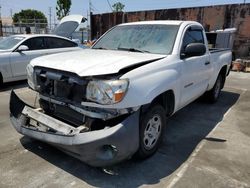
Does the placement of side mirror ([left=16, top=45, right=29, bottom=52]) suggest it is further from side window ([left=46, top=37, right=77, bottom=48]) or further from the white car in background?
side window ([left=46, top=37, right=77, bottom=48])

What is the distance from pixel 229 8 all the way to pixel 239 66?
193 inches

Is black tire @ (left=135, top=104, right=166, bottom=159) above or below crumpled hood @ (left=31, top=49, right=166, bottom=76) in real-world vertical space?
below

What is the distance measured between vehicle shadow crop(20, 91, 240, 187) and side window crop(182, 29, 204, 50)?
1.49m

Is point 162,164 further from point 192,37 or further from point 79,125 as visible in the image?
point 192,37

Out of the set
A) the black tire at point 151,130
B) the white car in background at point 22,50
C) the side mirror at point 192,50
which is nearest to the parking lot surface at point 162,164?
the black tire at point 151,130

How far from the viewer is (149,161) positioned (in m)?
3.58

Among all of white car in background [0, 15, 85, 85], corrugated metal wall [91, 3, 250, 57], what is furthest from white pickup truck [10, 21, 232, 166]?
corrugated metal wall [91, 3, 250, 57]

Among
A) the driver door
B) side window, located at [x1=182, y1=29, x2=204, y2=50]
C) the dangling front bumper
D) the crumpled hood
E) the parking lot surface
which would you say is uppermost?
side window, located at [x1=182, y1=29, x2=204, y2=50]

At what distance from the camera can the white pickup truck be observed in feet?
9.53

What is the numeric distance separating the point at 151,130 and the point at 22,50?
18.1 feet

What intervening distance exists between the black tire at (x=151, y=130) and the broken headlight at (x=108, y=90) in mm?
499

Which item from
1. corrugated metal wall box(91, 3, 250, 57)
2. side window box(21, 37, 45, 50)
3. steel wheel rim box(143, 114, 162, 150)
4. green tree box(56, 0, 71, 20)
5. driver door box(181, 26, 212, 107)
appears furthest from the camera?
green tree box(56, 0, 71, 20)

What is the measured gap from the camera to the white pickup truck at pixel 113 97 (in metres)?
2.90

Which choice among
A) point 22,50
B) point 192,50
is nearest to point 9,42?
point 22,50
